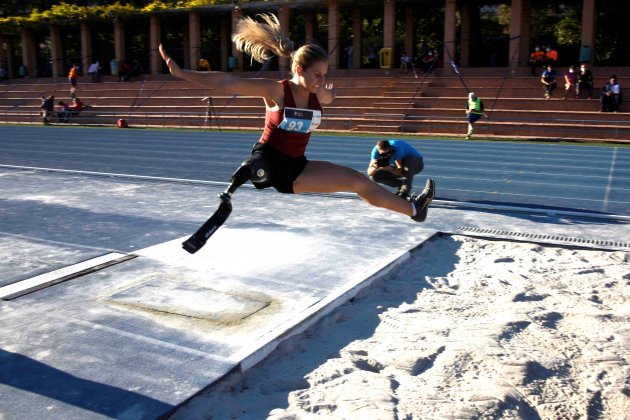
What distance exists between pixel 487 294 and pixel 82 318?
3.00m

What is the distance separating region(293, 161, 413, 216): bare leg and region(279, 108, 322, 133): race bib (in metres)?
0.35

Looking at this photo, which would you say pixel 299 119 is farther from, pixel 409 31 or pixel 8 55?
pixel 8 55

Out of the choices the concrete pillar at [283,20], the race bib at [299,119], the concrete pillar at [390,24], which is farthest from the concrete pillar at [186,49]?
the race bib at [299,119]

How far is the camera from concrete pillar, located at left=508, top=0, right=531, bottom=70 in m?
26.8

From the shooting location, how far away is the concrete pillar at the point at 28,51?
135 feet

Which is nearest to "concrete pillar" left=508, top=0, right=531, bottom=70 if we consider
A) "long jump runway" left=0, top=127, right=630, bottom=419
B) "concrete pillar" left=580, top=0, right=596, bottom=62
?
"concrete pillar" left=580, top=0, right=596, bottom=62

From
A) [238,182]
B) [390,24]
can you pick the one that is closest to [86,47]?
[390,24]

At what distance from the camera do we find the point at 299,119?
4480 mm

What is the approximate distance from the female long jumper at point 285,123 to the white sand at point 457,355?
985 millimetres

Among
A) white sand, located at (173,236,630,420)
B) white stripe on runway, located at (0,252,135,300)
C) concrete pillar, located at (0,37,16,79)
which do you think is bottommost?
white sand, located at (173,236,630,420)

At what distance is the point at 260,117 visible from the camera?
26.0 meters

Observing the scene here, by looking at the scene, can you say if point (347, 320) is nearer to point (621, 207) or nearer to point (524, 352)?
point (524, 352)

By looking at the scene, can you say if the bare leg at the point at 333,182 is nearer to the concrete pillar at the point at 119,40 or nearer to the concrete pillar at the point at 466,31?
the concrete pillar at the point at 466,31

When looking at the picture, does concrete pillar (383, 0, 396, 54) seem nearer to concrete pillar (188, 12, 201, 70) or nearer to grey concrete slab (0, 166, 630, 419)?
concrete pillar (188, 12, 201, 70)
